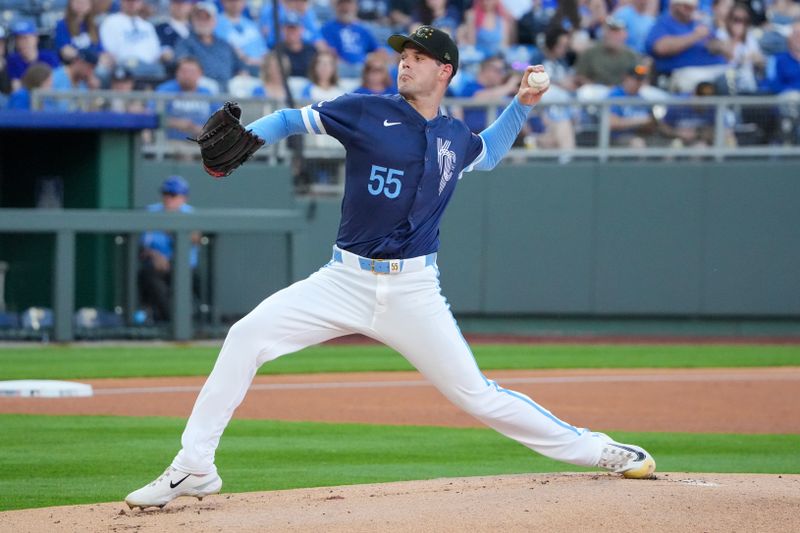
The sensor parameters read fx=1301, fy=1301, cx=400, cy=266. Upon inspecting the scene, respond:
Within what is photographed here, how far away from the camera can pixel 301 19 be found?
16859 millimetres

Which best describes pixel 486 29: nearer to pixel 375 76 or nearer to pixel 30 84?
pixel 375 76

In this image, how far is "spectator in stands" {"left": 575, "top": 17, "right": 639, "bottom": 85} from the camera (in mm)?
16078

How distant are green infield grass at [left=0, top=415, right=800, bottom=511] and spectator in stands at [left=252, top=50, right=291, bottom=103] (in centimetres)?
745

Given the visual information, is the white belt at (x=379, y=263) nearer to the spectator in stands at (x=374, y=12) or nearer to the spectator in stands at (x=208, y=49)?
the spectator in stands at (x=208, y=49)

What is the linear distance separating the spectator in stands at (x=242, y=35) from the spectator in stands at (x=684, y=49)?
4.96 m

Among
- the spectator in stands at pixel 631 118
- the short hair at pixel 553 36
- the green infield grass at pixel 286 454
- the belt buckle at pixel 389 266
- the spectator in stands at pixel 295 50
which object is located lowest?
the green infield grass at pixel 286 454

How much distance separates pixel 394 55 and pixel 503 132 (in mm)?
11072

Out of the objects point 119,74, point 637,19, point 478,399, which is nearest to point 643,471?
point 478,399

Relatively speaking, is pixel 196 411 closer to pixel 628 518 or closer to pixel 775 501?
pixel 628 518

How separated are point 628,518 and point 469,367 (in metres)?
0.91

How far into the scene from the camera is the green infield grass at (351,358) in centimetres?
1227

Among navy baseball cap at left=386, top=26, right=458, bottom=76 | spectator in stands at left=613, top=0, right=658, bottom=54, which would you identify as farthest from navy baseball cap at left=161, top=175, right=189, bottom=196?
navy baseball cap at left=386, top=26, right=458, bottom=76

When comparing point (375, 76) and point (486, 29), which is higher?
point (486, 29)

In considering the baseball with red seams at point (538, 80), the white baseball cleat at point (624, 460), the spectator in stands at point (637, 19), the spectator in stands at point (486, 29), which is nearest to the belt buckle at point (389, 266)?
the baseball with red seams at point (538, 80)
